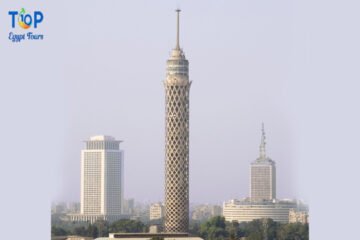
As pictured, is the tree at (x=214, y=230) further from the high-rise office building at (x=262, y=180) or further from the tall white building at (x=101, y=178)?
the tall white building at (x=101, y=178)

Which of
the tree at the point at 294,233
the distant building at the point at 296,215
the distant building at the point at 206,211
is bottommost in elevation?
the tree at the point at 294,233

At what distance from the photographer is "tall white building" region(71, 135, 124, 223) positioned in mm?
140625

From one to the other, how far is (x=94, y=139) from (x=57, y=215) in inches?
936

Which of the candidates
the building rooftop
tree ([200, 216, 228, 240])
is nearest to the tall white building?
the building rooftop

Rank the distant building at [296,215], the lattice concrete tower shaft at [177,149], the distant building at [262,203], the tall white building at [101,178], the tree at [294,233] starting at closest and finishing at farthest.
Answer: the lattice concrete tower shaft at [177,149] → the tree at [294,233] → the distant building at [296,215] → the distant building at [262,203] → the tall white building at [101,178]

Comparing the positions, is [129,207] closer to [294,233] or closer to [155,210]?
[155,210]

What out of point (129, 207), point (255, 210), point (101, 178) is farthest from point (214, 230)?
point (129, 207)

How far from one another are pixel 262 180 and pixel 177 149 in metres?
71.4

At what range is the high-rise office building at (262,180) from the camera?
431ft

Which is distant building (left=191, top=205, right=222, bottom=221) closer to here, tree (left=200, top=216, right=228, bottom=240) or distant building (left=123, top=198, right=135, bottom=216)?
distant building (left=123, top=198, right=135, bottom=216)

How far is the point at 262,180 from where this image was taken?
136 m

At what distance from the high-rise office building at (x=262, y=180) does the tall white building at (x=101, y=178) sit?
1448cm

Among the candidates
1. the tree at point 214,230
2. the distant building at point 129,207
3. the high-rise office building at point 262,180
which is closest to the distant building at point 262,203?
the high-rise office building at point 262,180

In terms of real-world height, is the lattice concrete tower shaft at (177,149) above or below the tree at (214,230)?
above
